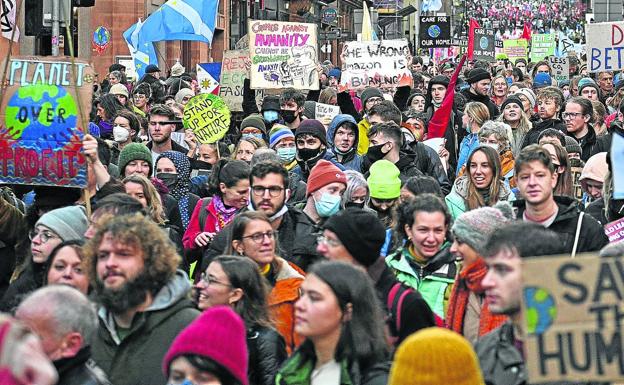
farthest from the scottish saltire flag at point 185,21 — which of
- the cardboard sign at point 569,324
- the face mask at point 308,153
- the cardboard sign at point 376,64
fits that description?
the cardboard sign at point 569,324

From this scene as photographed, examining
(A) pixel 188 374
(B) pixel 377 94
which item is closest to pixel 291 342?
(A) pixel 188 374

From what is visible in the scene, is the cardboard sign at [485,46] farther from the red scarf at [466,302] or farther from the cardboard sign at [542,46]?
the red scarf at [466,302]

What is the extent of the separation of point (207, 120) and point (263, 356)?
6.92m

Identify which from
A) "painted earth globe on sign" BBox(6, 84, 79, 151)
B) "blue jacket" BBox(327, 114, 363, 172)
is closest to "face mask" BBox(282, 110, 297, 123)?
"blue jacket" BBox(327, 114, 363, 172)

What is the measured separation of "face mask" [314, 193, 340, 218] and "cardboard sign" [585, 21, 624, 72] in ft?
21.2

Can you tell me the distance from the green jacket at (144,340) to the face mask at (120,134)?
6.37 metres

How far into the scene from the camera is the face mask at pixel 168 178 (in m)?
10.0

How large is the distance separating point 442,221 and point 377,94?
25.7 ft

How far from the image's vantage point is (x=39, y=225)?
695 centimetres

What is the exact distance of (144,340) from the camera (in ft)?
19.1

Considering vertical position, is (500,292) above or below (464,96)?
below

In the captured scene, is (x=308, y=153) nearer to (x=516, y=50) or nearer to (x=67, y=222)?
(x=67, y=222)

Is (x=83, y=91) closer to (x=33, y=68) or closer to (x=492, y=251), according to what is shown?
(x=33, y=68)

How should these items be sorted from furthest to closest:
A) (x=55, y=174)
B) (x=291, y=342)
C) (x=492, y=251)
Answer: (x=55, y=174) < (x=291, y=342) < (x=492, y=251)
